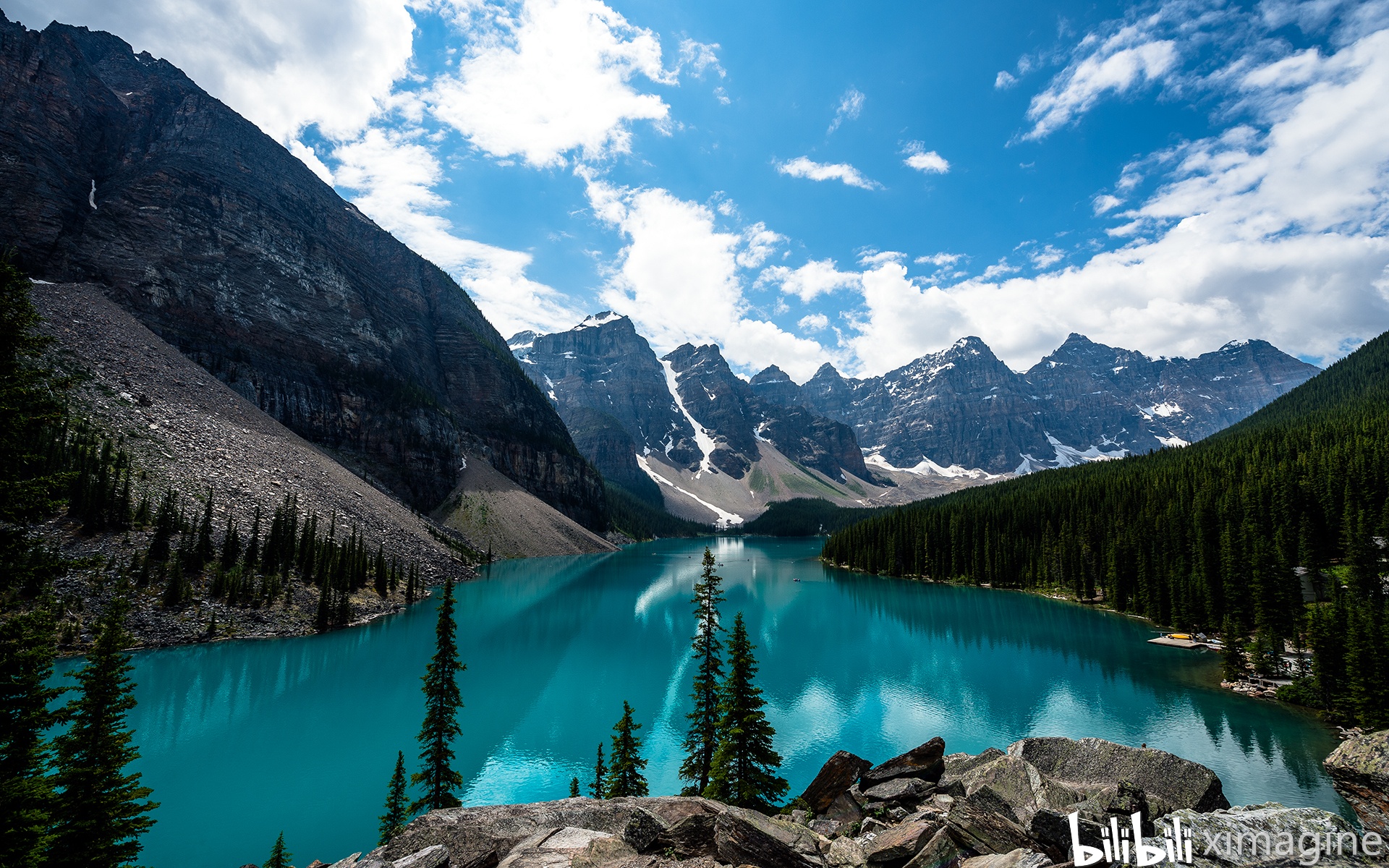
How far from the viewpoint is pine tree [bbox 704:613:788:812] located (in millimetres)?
18484

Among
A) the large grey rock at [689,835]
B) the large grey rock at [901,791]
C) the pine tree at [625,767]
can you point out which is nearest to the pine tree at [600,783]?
the pine tree at [625,767]

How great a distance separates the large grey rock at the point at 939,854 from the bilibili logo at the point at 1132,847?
2.09 m

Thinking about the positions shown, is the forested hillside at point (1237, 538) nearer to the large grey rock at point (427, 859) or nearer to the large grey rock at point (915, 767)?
the large grey rock at point (915, 767)

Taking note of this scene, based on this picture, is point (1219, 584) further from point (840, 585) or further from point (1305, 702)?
point (840, 585)

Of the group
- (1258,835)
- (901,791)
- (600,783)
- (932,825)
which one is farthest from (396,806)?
(1258,835)

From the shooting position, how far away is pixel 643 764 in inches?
822

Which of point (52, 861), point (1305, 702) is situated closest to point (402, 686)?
point (52, 861)

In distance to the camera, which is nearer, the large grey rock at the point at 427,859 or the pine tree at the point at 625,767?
the large grey rock at the point at 427,859

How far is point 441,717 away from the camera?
21.3m

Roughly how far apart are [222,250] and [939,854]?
513 ft

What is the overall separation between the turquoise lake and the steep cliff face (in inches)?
3148

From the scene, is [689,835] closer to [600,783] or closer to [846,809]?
[846,809]

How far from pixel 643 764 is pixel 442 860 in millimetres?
11393

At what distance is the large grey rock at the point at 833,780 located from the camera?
16.8m
